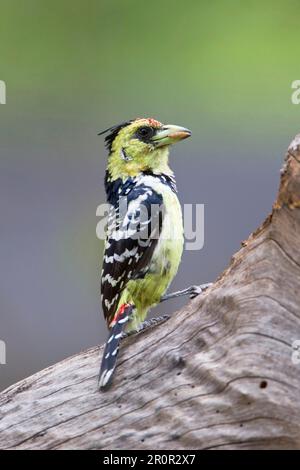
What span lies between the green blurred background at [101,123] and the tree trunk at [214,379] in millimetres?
1853

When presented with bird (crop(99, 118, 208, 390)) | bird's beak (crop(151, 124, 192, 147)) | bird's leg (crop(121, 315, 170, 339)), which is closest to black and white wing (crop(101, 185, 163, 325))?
bird (crop(99, 118, 208, 390))

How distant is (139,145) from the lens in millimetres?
3686

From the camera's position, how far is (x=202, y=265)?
4.91 metres

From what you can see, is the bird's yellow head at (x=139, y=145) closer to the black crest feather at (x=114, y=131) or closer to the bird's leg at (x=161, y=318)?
the black crest feather at (x=114, y=131)

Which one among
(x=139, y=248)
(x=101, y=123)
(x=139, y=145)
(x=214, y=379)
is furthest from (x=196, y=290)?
(x=101, y=123)

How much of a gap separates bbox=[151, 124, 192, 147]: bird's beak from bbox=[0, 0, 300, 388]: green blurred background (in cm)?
106

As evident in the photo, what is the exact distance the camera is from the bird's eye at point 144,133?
371 centimetres

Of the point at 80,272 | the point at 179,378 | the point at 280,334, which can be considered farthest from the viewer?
the point at 80,272

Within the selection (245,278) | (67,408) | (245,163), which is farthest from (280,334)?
(245,163)

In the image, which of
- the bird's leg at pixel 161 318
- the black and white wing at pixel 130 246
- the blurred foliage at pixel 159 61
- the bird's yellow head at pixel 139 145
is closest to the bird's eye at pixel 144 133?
the bird's yellow head at pixel 139 145

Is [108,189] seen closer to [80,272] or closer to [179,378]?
[179,378]

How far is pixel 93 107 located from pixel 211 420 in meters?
3.41

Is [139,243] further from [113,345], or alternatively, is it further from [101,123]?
[101,123]

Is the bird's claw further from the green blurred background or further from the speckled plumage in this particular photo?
the green blurred background
